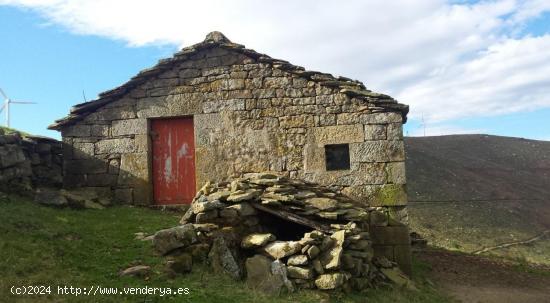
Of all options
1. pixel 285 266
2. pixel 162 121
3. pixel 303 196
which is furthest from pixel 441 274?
pixel 162 121

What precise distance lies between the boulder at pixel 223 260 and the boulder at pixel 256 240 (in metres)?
0.32

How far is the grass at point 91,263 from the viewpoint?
16.4 ft

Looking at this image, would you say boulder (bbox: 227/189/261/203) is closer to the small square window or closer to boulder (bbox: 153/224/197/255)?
boulder (bbox: 153/224/197/255)

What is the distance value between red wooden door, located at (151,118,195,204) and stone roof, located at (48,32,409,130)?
1.12 metres

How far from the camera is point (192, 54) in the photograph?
10.2 meters

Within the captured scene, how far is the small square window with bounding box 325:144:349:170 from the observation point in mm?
9359

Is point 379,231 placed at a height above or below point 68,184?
below

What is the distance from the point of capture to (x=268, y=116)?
9742 mm

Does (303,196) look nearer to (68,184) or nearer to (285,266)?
(285,266)

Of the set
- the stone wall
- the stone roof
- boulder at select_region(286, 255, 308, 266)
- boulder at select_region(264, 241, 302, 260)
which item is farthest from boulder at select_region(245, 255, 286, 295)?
the stone roof

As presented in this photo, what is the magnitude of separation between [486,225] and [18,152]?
47.3ft

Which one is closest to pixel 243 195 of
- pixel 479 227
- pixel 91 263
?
pixel 91 263

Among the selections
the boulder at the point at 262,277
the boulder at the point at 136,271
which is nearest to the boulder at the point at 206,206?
the boulder at the point at 262,277

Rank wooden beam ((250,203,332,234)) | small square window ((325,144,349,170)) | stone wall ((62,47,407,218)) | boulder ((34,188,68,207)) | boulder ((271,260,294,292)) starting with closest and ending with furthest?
boulder ((271,260,294,292))
wooden beam ((250,203,332,234))
boulder ((34,188,68,207))
stone wall ((62,47,407,218))
small square window ((325,144,349,170))
